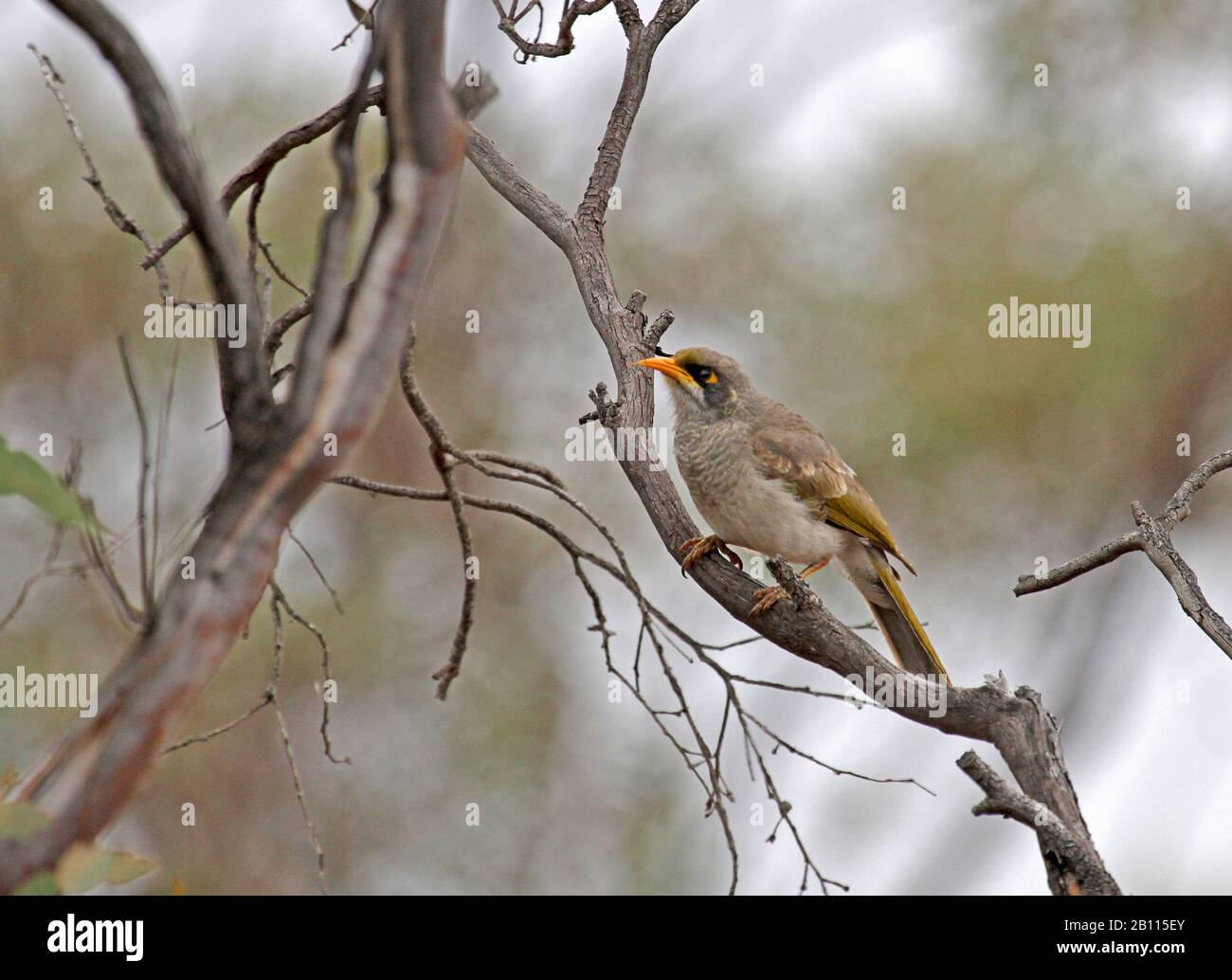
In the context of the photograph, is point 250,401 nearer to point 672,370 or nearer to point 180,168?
point 180,168

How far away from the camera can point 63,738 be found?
1.21 m

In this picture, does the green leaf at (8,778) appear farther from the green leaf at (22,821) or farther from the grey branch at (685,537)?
A: the grey branch at (685,537)

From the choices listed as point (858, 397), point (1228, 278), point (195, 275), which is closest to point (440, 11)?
point (195, 275)

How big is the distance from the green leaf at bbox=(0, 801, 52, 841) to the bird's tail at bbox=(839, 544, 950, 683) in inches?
161

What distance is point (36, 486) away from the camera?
1.37 metres

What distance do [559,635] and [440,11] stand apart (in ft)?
29.5

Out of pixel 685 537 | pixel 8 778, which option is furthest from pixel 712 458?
pixel 8 778

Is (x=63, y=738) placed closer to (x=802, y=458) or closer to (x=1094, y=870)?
(x=1094, y=870)

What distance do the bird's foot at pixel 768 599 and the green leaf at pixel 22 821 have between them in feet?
7.78

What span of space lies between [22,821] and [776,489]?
389 cm

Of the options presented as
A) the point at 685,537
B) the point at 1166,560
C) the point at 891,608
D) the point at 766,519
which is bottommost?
the point at 1166,560

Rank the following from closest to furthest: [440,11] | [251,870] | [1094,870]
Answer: [440,11] < [1094,870] < [251,870]

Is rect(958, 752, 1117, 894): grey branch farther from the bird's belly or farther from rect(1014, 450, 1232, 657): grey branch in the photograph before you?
the bird's belly

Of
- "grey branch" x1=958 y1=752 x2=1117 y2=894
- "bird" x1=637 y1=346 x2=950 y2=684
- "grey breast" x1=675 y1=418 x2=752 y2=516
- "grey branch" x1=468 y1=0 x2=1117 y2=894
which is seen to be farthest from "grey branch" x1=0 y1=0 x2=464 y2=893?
"grey breast" x1=675 y1=418 x2=752 y2=516
